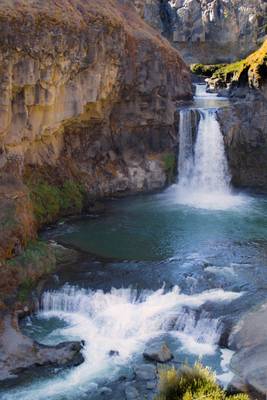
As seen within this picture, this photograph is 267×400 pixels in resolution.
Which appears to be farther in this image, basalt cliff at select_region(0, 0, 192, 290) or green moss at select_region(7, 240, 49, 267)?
basalt cliff at select_region(0, 0, 192, 290)

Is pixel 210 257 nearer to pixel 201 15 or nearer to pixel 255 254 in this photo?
pixel 255 254

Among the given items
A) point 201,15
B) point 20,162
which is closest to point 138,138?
point 20,162

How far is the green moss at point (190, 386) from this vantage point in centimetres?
1077

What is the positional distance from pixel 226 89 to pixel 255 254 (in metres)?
21.5

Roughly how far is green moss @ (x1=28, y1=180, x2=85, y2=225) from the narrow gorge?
0.21ft

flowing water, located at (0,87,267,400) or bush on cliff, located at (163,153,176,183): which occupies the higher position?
bush on cliff, located at (163,153,176,183)

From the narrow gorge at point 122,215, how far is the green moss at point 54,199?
0.06m

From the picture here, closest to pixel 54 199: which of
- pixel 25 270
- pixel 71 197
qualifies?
pixel 71 197

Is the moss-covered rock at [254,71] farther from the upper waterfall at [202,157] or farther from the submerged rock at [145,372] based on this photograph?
the submerged rock at [145,372]

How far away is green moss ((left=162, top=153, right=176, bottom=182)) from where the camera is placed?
95.5 ft

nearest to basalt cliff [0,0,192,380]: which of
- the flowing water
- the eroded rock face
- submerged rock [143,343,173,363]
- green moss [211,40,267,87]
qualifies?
the flowing water

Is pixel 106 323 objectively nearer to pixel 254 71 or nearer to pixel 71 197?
pixel 71 197

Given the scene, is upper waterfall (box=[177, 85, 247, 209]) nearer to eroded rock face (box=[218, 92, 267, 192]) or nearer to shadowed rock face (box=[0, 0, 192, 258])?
eroded rock face (box=[218, 92, 267, 192])

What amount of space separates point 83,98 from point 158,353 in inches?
524
